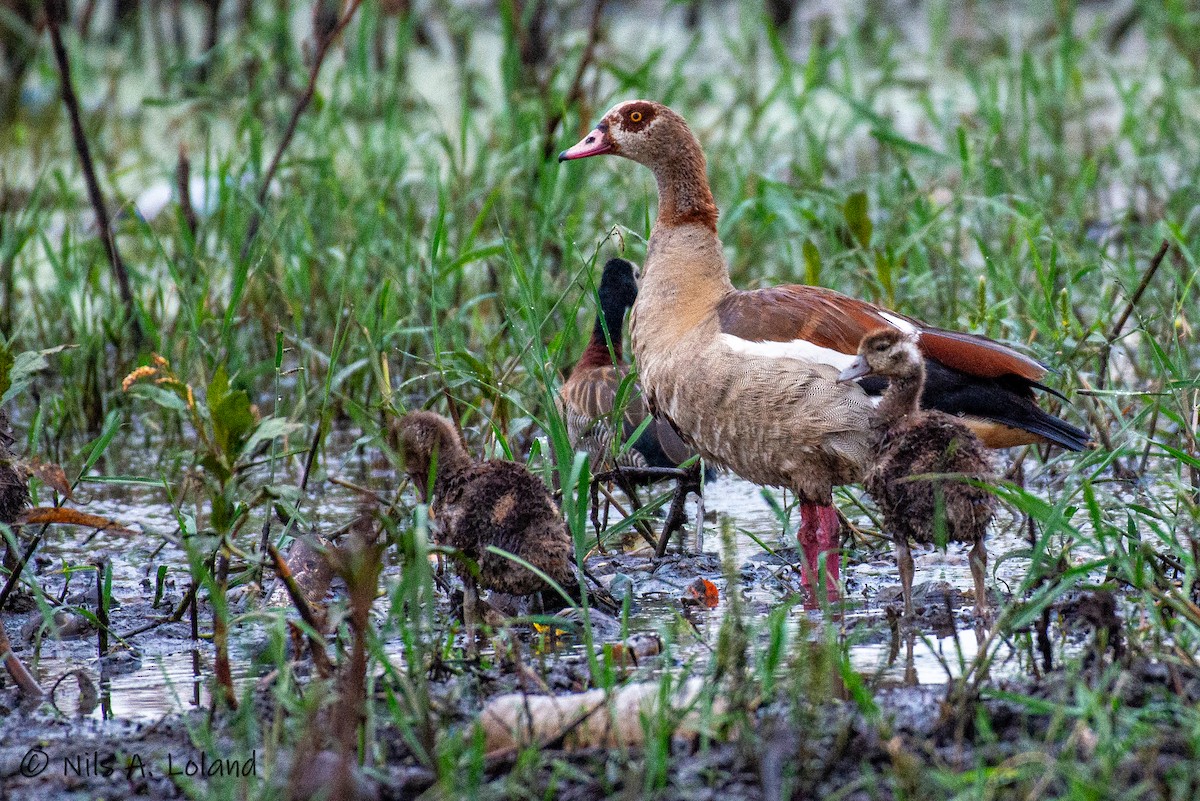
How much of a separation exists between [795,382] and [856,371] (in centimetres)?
26

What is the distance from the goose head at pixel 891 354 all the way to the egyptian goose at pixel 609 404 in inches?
35.7

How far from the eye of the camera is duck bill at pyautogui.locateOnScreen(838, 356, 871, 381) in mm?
4047

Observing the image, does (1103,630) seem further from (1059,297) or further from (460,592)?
(1059,297)

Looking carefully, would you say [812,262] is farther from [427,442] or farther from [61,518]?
[61,518]

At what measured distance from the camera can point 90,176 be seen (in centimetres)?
630

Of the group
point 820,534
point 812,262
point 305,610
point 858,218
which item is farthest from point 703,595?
point 858,218

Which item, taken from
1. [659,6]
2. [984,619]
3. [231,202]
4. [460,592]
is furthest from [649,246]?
[659,6]

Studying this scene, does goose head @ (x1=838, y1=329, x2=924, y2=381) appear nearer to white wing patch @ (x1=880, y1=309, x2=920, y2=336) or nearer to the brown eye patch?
white wing patch @ (x1=880, y1=309, x2=920, y2=336)

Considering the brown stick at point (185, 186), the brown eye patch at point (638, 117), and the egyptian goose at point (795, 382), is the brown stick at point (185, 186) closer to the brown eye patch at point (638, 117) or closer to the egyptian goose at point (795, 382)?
the brown eye patch at point (638, 117)

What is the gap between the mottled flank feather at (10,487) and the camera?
358 centimetres

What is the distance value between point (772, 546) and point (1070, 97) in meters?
4.85

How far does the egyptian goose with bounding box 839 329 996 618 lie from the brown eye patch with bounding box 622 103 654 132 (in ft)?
A: 4.41

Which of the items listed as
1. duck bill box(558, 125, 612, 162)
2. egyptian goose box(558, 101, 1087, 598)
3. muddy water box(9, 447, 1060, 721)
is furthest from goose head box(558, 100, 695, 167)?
muddy water box(9, 447, 1060, 721)

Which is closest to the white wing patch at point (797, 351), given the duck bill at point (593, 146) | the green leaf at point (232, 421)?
the duck bill at point (593, 146)
